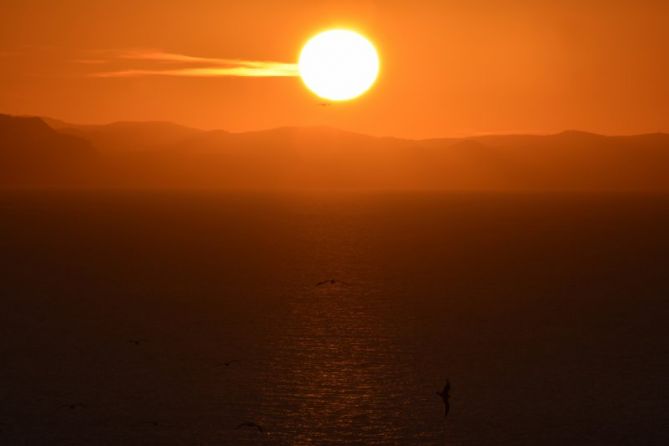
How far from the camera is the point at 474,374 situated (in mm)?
59875

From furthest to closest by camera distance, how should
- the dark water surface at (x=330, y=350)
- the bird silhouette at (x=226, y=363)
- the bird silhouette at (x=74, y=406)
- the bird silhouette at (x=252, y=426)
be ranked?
the bird silhouette at (x=226, y=363) < the bird silhouette at (x=74, y=406) < the dark water surface at (x=330, y=350) < the bird silhouette at (x=252, y=426)

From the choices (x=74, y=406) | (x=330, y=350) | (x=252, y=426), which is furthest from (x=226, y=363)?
(x=252, y=426)

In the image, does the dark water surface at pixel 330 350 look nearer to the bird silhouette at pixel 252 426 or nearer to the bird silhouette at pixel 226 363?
the bird silhouette at pixel 226 363

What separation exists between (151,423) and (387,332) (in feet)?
95.1

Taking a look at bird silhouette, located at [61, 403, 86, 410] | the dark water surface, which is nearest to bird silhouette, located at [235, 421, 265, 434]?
the dark water surface

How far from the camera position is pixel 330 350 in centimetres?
6575

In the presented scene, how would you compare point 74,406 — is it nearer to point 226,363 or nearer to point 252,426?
point 252,426

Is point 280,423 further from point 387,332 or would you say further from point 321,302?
point 321,302

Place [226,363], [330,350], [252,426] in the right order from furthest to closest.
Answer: [330,350] → [226,363] → [252,426]

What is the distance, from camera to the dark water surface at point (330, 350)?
49.3m

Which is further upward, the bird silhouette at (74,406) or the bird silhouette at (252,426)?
the bird silhouette at (74,406)

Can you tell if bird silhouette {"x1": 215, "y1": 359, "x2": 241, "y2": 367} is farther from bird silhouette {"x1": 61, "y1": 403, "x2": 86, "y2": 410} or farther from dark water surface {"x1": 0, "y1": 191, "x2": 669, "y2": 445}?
bird silhouette {"x1": 61, "y1": 403, "x2": 86, "y2": 410}

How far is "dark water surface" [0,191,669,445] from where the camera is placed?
49.3 meters

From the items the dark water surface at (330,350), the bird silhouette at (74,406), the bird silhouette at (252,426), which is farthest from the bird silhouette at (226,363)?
the bird silhouette at (252,426)
